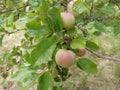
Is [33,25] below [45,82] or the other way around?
the other way around

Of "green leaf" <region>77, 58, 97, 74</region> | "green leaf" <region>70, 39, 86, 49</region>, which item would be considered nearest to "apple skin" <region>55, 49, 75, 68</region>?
"green leaf" <region>70, 39, 86, 49</region>

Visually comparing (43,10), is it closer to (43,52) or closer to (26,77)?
(43,52)

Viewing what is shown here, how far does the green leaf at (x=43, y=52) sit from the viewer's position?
83 cm

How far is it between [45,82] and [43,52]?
112 millimetres

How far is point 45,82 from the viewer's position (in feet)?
2.96

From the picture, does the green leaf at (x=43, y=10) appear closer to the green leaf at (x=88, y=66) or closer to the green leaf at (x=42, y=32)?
the green leaf at (x=42, y=32)

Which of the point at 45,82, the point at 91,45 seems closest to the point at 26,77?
the point at 45,82

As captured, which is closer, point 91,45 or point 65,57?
point 65,57

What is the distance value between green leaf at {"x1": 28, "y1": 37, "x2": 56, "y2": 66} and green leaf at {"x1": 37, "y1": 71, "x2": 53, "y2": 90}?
0.29 feet

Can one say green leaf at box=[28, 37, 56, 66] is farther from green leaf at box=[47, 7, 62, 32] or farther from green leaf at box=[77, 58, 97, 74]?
green leaf at box=[77, 58, 97, 74]

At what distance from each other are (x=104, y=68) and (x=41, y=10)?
1796mm

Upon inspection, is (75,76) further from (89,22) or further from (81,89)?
(89,22)

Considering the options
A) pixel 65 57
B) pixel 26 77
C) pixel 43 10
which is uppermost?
pixel 43 10

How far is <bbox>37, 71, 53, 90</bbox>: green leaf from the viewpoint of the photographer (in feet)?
2.91
